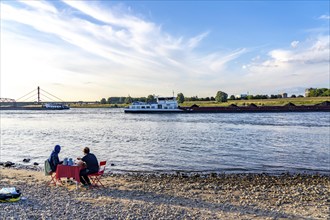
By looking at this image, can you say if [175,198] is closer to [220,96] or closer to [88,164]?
[88,164]

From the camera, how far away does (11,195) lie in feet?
29.6

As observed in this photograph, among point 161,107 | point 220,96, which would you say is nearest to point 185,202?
point 161,107

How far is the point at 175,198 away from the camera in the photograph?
9.91 metres

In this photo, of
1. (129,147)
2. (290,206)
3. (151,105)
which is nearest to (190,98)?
(151,105)

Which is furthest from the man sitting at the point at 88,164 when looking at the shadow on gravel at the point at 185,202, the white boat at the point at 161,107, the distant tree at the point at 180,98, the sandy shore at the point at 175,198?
the distant tree at the point at 180,98

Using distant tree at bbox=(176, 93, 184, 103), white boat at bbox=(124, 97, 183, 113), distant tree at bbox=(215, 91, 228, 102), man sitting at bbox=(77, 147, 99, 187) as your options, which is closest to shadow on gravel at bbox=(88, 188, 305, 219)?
man sitting at bbox=(77, 147, 99, 187)

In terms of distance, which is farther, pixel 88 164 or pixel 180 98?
pixel 180 98

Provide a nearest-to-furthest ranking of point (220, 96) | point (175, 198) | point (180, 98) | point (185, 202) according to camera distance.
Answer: point (185, 202) < point (175, 198) < point (220, 96) < point (180, 98)

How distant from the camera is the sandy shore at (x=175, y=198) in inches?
317

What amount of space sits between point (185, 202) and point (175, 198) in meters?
0.53

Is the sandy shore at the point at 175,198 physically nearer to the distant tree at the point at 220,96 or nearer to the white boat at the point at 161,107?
the white boat at the point at 161,107

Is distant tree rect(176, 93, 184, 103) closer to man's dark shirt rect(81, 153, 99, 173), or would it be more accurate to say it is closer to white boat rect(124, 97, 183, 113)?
white boat rect(124, 97, 183, 113)

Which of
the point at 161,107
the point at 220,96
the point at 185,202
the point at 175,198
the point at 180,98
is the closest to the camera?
the point at 185,202

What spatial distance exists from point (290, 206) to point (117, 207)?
490 cm
